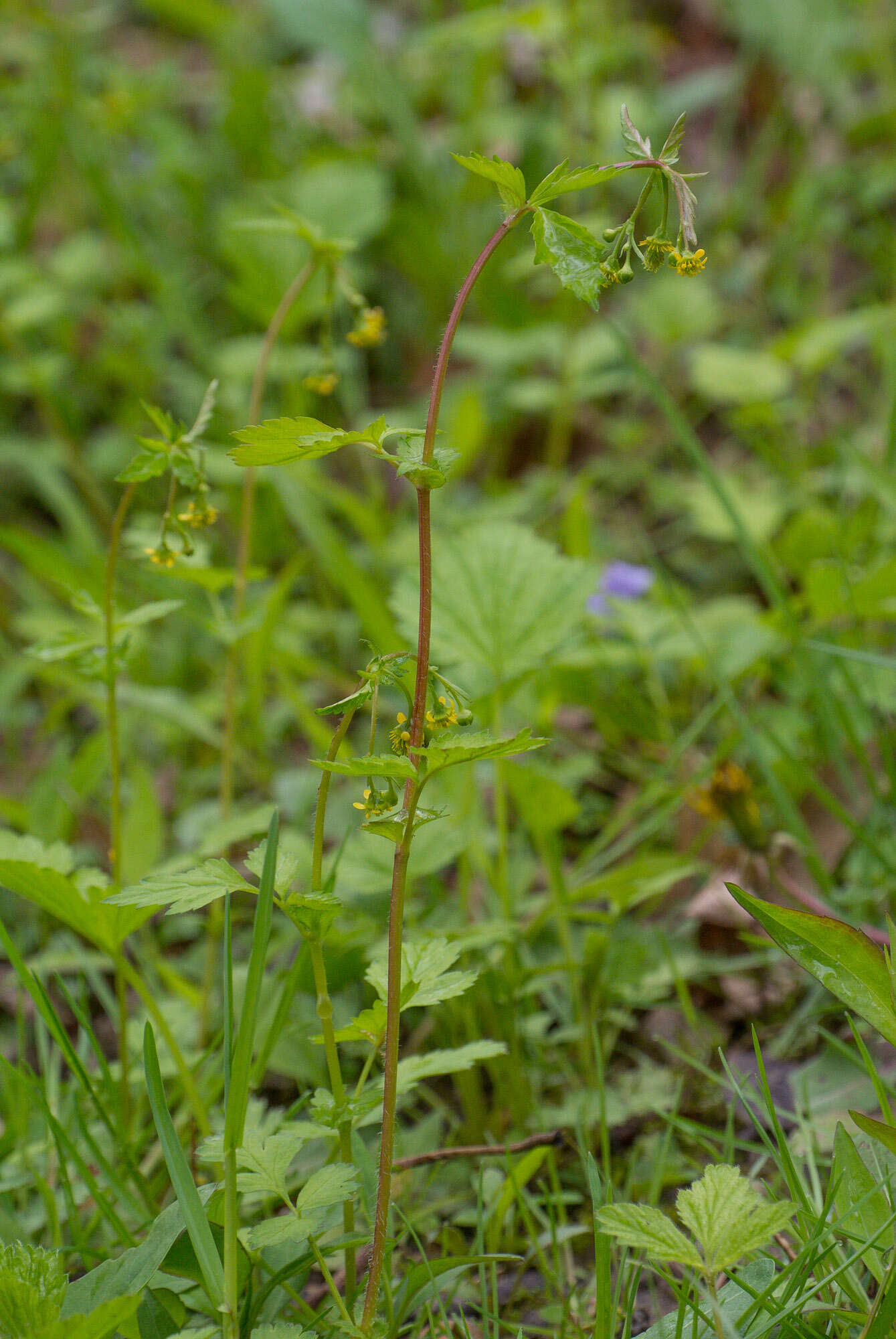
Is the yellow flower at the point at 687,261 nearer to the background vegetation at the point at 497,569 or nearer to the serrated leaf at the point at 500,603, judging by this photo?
the background vegetation at the point at 497,569

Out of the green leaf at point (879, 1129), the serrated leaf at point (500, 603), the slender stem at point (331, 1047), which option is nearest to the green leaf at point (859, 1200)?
the green leaf at point (879, 1129)

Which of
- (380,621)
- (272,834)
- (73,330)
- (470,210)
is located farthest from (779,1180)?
(73,330)

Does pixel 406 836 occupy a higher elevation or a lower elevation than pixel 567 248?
lower

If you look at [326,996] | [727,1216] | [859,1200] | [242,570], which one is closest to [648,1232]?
[727,1216]

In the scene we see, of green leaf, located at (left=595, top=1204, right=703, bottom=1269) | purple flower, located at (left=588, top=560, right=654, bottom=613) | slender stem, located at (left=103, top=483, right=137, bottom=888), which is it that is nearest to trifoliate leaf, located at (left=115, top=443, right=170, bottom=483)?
slender stem, located at (left=103, top=483, right=137, bottom=888)

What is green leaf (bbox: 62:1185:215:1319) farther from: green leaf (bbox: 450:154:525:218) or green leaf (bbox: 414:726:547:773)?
green leaf (bbox: 450:154:525:218)

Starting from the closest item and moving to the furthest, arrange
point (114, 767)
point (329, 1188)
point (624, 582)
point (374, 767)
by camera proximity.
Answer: point (374, 767) < point (329, 1188) < point (114, 767) < point (624, 582)

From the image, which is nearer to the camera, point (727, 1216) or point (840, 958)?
point (727, 1216)

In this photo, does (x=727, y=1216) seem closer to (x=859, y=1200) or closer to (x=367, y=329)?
(x=859, y=1200)
